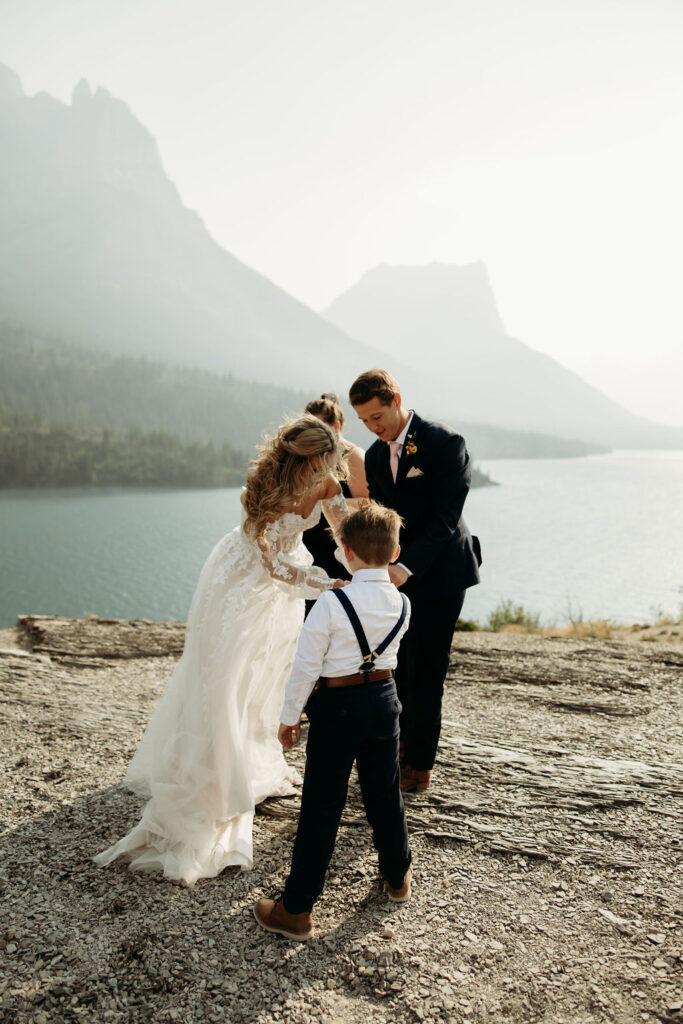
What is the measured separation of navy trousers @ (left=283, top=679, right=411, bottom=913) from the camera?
2607 millimetres

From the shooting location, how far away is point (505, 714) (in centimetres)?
594

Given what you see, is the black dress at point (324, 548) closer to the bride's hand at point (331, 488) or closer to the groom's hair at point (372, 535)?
the bride's hand at point (331, 488)

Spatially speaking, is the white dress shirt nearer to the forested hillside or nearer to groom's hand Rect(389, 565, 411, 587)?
groom's hand Rect(389, 565, 411, 587)

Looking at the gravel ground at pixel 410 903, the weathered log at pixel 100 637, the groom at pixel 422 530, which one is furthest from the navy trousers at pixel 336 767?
the weathered log at pixel 100 637

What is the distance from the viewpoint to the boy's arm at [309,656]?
2547mm

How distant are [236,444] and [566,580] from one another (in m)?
97.4

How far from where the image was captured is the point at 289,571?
332cm

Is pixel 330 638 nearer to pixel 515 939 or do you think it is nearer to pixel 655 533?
pixel 515 939

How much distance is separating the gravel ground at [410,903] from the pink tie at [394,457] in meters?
2.29

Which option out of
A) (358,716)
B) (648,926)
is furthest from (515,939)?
(358,716)

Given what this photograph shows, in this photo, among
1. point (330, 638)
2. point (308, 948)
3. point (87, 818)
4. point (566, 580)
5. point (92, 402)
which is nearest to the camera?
point (330, 638)

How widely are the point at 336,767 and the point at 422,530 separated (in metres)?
1.62

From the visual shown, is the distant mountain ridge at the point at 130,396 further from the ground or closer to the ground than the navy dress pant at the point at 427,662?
further from the ground

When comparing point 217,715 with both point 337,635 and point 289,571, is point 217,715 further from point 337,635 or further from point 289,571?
point 337,635
